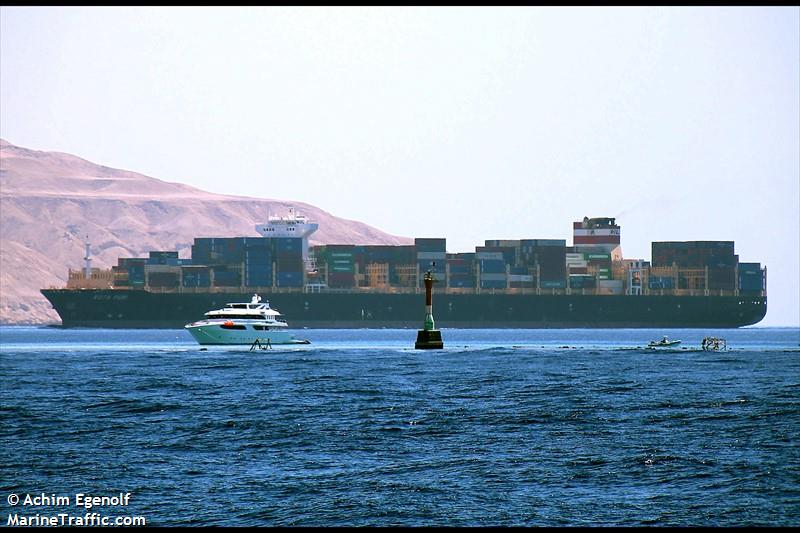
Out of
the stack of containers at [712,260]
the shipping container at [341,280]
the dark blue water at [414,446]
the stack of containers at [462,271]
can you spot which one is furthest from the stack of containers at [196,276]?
the dark blue water at [414,446]

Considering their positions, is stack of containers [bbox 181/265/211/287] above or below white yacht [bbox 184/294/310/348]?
above

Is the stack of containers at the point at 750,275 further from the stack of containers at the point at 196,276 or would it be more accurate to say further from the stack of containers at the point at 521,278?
the stack of containers at the point at 196,276

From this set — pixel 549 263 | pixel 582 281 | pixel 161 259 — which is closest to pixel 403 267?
pixel 549 263

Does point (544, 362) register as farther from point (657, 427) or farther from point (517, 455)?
point (517, 455)

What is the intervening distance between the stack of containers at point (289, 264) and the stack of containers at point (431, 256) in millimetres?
16920

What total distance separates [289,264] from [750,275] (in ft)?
230

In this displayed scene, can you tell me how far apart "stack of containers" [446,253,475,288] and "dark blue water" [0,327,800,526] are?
122 meters

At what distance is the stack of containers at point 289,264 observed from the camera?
613ft

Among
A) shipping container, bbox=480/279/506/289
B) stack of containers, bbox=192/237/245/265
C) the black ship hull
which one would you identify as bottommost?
the black ship hull

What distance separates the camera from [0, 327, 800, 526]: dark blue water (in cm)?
2831

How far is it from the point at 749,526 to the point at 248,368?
49364 mm

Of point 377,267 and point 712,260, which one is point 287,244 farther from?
point 712,260

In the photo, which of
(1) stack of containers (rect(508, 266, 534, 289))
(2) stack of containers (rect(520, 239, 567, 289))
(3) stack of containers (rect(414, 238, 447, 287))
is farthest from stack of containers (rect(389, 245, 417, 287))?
(2) stack of containers (rect(520, 239, 567, 289))

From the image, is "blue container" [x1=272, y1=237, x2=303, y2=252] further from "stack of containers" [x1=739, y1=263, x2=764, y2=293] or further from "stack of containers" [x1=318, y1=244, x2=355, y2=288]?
"stack of containers" [x1=739, y1=263, x2=764, y2=293]
